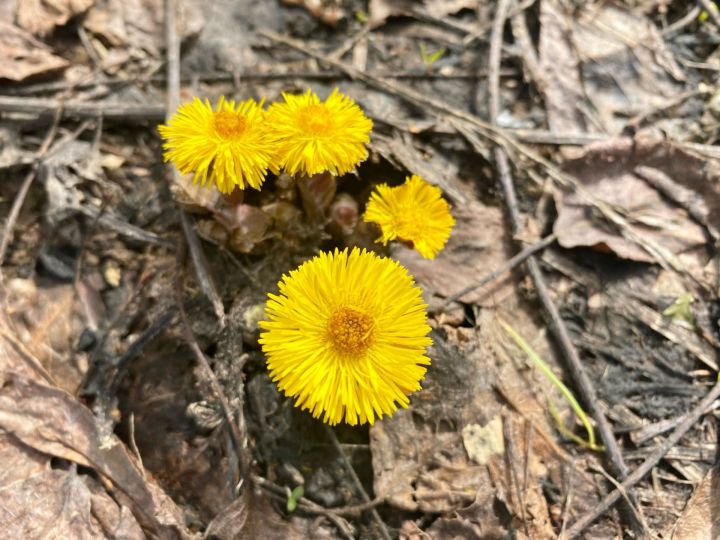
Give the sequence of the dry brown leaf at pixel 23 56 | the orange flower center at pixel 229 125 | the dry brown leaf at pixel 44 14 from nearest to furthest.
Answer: the orange flower center at pixel 229 125, the dry brown leaf at pixel 23 56, the dry brown leaf at pixel 44 14

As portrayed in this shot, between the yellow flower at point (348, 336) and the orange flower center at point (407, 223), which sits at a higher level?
the orange flower center at point (407, 223)

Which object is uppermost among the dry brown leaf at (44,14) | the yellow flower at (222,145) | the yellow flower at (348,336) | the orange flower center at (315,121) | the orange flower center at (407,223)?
the dry brown leaf at (44,14)

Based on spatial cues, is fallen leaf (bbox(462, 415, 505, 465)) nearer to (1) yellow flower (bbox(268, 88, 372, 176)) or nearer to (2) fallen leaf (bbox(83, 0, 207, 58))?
(1) yellow flower (bbox(268, 88, 372, 176))

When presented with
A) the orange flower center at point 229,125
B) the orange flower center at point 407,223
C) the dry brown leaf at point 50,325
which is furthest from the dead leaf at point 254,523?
the orange flower center at point 229,125

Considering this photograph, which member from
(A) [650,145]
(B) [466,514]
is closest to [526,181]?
(A) [650,145]

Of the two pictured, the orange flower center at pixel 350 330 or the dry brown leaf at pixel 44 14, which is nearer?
the orange flower center at pixel 350 330

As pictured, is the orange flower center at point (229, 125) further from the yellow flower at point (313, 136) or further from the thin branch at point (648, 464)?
the thin branch at point (648, 464)

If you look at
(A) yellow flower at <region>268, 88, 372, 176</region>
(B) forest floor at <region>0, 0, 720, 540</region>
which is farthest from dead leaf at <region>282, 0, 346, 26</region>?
(A) yellow flower at <region>268, 88, 372, 176</region>

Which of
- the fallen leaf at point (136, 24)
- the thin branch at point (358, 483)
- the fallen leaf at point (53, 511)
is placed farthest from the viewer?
the fallen leaf at point (136, 24)
